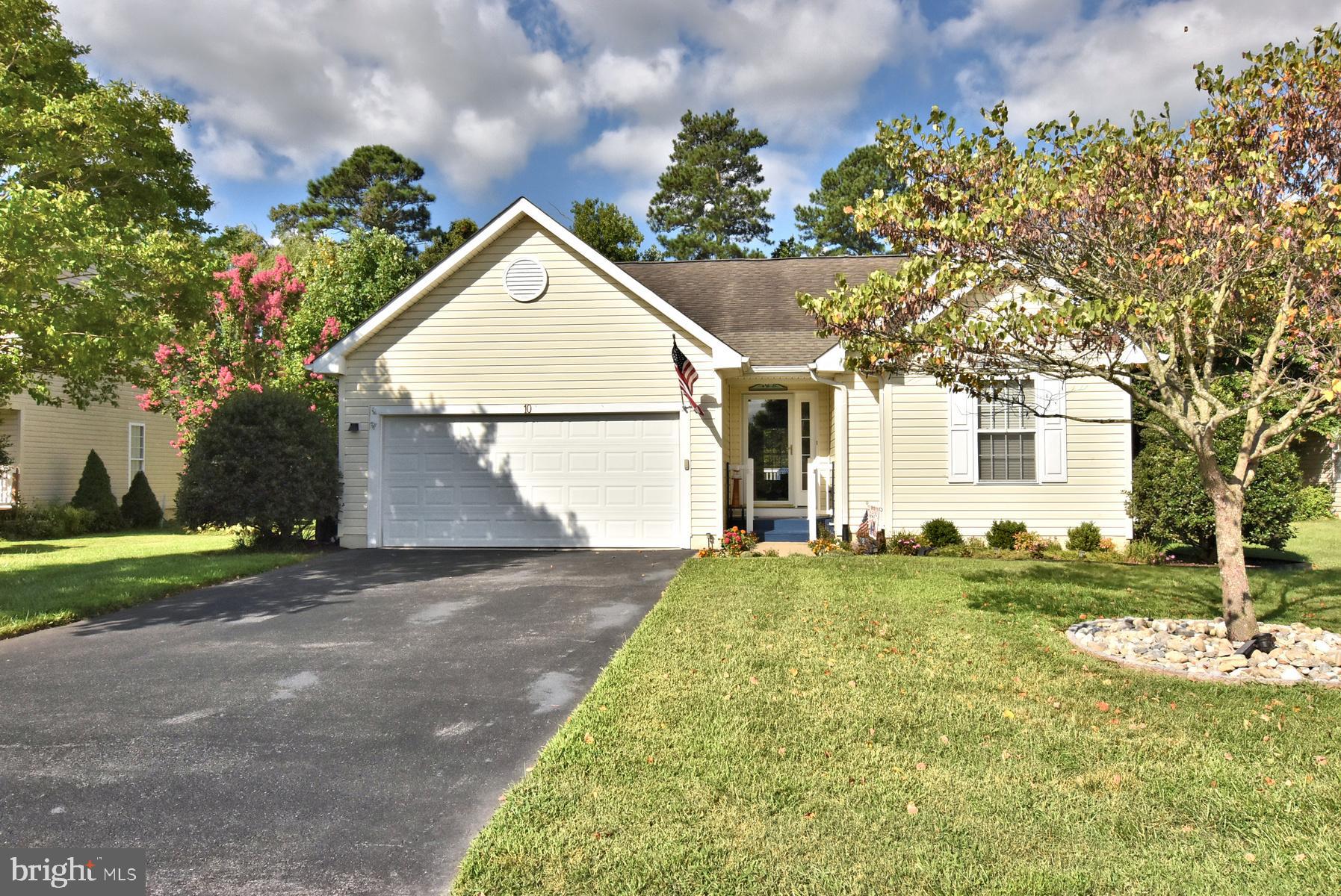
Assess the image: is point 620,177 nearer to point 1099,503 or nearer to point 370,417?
point 370,417

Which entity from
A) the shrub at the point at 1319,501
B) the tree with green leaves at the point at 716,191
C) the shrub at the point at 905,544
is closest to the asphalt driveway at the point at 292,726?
the shrub at the point at 905,544

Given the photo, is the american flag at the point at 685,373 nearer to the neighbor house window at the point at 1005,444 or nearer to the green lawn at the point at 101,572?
the neighbor house window at the point at 1005,444

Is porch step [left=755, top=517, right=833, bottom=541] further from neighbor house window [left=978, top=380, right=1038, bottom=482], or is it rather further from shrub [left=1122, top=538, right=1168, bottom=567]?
shrub [left=1122, top=538, right=1168, bottom=567]

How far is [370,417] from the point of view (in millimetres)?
13023

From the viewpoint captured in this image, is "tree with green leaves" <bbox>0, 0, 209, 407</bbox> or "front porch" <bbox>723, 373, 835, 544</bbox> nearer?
"tree with green leaves" <bbox>0, 0, 209, 407</bbox>

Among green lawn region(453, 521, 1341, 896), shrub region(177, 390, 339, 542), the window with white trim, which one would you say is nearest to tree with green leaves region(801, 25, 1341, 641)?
green lawn region(453, 521, 1341, 896)

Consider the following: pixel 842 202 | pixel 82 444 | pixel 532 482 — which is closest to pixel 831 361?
pixel 532 482

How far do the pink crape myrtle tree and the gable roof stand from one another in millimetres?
7986

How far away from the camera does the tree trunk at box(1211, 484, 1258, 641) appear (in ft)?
19.8

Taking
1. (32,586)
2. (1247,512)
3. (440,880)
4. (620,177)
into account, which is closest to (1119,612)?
(1247,512)

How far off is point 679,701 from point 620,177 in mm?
28589

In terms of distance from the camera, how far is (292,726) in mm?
4672

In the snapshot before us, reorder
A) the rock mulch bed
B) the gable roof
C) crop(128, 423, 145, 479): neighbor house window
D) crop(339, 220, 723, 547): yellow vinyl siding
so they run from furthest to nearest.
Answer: crop(128, 423, 145, 479): neighbor house window, the gable roof, crop(339, 220, 723, 547): yellow vinyl siding, the rock mulch bed

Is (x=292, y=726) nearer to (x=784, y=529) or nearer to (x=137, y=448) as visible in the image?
(x=784, y=529)
